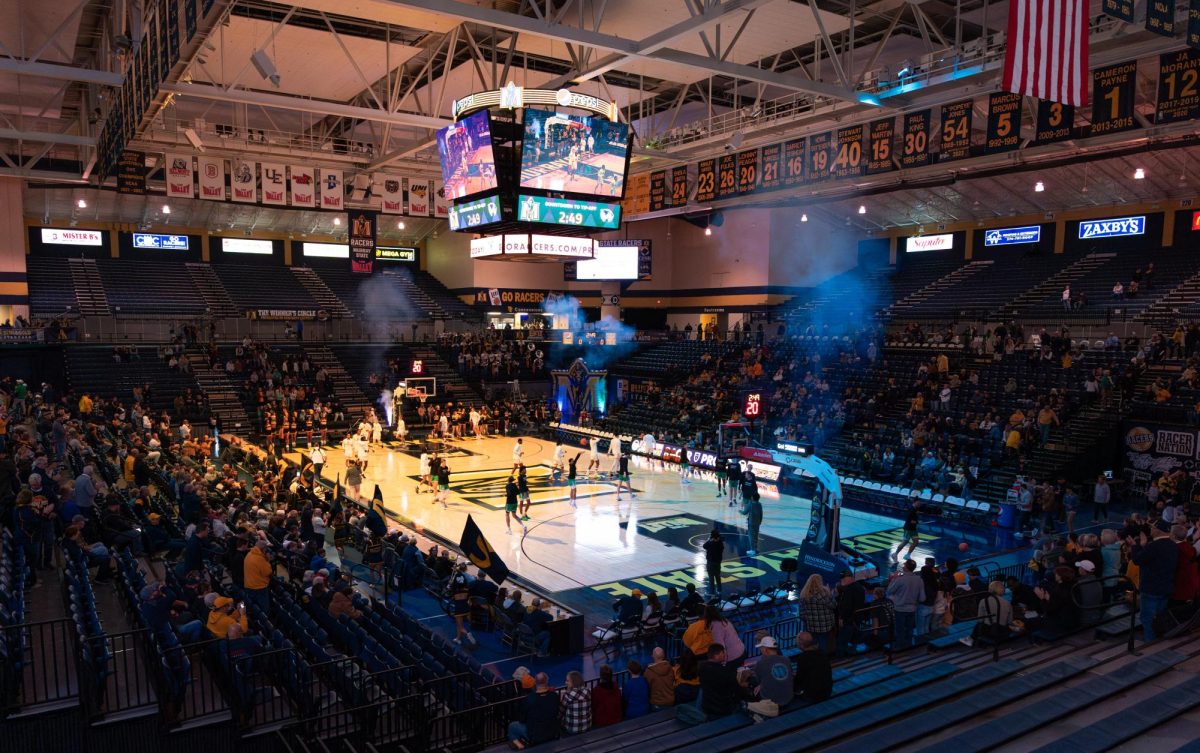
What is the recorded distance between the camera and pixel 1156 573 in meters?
8.25

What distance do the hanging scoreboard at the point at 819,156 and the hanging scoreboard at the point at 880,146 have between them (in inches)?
44.0

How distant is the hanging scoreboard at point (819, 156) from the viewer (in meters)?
20.5

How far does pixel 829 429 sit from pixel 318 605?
66.8 feet

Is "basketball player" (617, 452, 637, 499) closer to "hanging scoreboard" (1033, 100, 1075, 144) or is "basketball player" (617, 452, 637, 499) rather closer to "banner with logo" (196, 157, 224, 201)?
"hanging scoreboard" (1033, 100, 1075, 144)

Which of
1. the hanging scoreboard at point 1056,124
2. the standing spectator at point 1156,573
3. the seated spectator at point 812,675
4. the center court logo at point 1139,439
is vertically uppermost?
the hanging scoreboard at point 1056,124

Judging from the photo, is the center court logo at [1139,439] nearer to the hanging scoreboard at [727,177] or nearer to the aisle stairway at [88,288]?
the hanging scoreboard at [727,177]

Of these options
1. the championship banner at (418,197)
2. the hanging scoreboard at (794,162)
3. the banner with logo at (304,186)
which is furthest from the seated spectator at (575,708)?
the championship banner at (418,197)

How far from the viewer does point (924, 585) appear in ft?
33.4

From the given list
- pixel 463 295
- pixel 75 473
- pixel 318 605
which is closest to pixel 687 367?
pixel 463 295

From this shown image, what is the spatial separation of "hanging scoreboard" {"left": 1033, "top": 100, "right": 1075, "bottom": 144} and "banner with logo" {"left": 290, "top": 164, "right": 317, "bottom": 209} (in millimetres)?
19288

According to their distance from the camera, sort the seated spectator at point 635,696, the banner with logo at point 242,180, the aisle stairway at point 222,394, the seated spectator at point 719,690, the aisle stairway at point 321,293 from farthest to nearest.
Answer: the aisle stairway at point 321,293 < the aisle stairway at point 222,394 < the banner with logo at point 242,180 < the seated spectator at point 635,696 < the seated spectator at point 719,690

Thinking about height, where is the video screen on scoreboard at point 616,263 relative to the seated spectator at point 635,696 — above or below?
above

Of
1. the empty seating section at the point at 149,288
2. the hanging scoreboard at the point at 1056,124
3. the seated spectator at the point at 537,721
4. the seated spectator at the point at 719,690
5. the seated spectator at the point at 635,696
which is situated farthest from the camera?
the empty seating section at the point at 149,288

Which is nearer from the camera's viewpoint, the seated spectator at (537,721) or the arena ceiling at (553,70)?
the seated spectator at (537,721)
